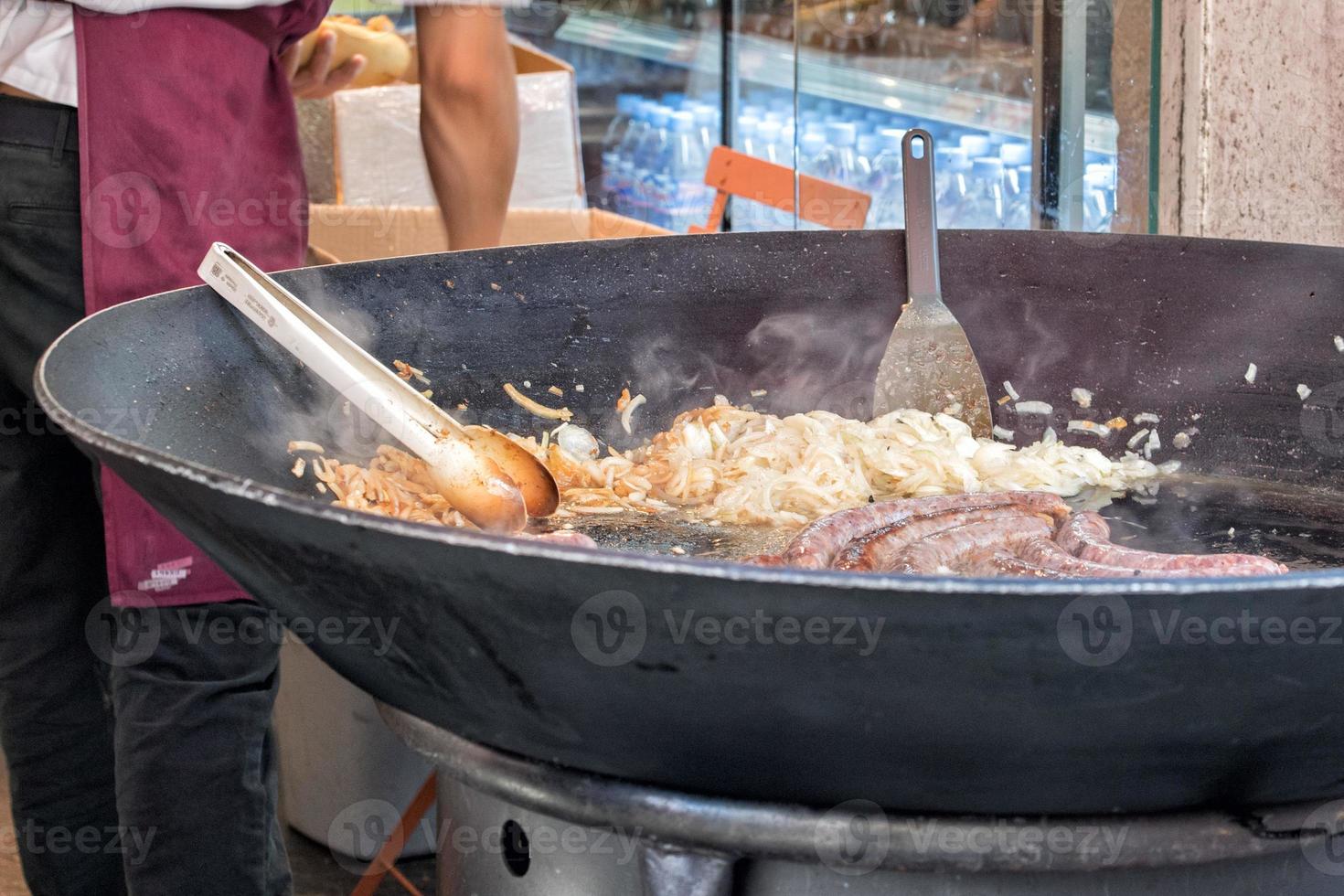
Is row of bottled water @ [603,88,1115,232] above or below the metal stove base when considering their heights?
above

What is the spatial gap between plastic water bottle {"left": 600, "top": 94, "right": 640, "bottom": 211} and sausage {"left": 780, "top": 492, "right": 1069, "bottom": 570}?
449 cm

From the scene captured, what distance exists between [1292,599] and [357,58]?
2.85 m

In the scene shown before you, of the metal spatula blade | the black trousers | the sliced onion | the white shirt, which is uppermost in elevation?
the white shirt

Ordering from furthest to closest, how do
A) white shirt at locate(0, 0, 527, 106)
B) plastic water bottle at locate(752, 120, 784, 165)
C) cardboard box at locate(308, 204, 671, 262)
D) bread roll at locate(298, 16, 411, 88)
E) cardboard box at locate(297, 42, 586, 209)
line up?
plastic water bottle at locate(752, 120, 784, 165)
cardboard box at locate(297, 42, 586, 209)
bread roll at locate(298, 16, 411, 88)
cardboard box at locate(308, 204, 671, 262)
white shirt at locate(0, 0, 527, 106)

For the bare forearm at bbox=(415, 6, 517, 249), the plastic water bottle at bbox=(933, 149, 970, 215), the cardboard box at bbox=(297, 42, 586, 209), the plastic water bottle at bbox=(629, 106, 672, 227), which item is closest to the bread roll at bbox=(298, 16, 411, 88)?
the cardboard box at bbox=(297, 42, 586, 209)

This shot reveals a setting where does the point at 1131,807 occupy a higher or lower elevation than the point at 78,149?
lower

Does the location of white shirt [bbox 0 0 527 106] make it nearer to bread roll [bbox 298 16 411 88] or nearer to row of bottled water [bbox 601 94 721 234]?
bread roll [bbox 298 16 411 88]

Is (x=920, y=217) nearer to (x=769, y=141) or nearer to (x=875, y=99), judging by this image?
(x=875, y=99)

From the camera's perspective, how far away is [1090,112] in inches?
128

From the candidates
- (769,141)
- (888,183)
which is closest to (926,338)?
(888,183)

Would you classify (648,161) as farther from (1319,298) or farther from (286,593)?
(286,593)

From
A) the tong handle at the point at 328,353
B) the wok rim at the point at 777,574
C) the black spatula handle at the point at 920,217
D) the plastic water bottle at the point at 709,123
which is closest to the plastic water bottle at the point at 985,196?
the black spatula handle at the point at 920,217

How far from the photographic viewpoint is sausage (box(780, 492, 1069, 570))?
5.39 feet

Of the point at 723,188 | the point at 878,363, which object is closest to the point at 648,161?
the point at 723,188
